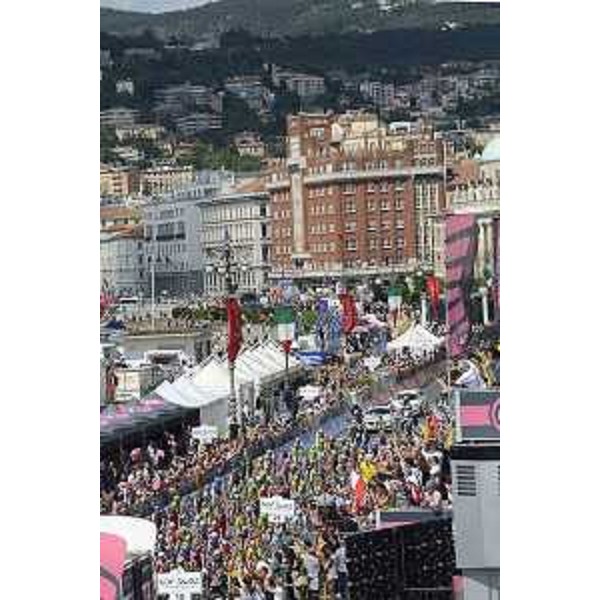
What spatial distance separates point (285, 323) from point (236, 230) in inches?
9.8

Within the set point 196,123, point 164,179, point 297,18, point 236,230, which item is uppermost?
point 297,18

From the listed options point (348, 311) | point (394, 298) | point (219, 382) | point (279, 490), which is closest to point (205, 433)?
point (219, 382)

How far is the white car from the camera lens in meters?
4.77

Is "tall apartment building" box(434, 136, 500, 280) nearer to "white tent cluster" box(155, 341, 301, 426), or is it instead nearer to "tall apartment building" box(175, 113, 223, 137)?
"white tent cluster" box(155, 341, 301, 426)

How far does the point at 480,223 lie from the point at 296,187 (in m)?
0.43

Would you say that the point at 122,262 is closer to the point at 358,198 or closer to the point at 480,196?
the point at 358,198

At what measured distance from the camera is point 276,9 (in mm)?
4617

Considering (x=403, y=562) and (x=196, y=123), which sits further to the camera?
(x=403, y=562)

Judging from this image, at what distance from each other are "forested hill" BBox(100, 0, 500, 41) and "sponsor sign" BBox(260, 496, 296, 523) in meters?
1.02

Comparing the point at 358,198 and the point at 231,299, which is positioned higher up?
the point at 358,198

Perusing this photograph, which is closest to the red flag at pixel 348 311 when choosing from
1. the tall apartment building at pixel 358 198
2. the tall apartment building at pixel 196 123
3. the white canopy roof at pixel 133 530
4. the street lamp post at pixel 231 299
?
the tall apartment building at pixel 358 198

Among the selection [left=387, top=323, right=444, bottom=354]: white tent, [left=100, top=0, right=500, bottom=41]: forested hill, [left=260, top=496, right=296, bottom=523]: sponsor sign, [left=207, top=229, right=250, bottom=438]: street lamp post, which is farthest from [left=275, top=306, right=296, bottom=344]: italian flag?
[left=100, top=0, right=500, bottom=41]: forested hill

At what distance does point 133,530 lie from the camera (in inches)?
174
